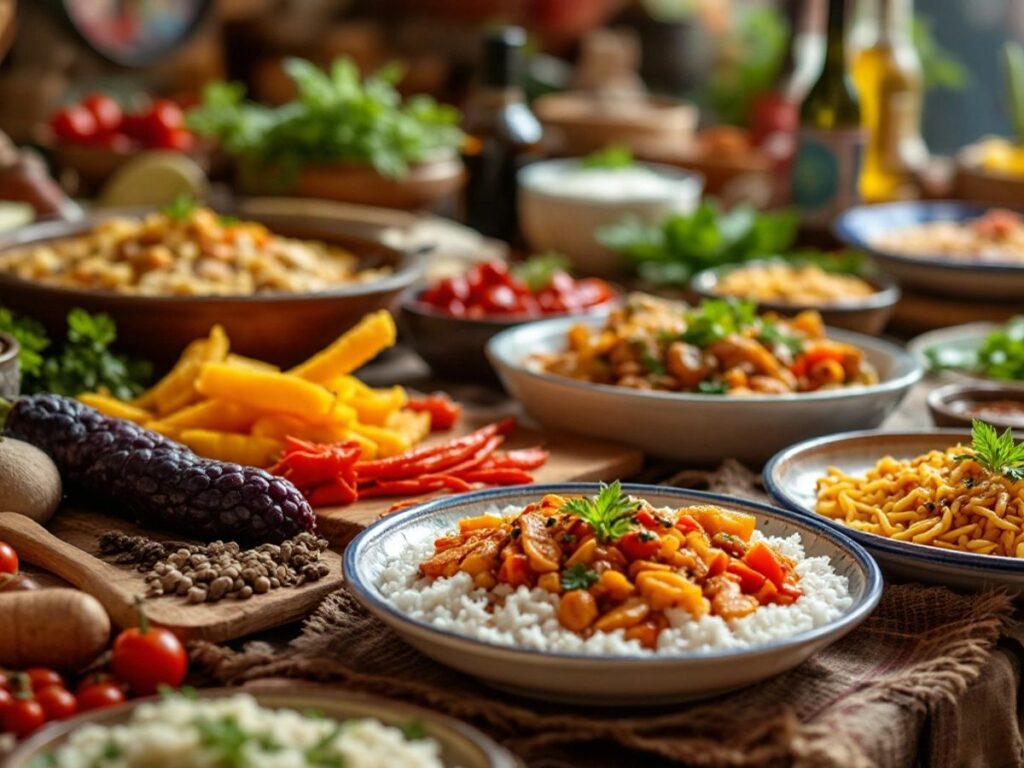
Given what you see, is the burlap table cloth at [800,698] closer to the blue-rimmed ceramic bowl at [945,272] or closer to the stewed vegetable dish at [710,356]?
the stewed vegetable dish at [710,356]

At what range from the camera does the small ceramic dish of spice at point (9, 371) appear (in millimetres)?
2523

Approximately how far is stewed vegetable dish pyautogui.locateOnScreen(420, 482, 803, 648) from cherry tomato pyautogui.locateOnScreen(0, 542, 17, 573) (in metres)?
0.63

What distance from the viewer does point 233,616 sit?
1.98 metres

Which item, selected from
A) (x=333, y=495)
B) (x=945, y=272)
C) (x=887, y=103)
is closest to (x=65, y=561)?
(x=333, y=495)

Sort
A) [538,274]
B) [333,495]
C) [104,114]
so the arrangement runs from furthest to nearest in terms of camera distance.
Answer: [104,114], [538,274], [333,495]

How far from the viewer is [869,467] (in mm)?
2641

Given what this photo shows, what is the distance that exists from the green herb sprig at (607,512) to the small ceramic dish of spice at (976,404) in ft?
4.03

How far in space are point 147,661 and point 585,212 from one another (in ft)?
9.46

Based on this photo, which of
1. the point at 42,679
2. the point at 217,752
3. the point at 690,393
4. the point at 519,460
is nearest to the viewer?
the point at 217,752

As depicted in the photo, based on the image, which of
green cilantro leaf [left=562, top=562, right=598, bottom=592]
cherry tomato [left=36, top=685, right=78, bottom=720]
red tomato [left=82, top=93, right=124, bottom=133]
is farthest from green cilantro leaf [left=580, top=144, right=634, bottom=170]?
cherry tomato [left=36, top=685, right=78, bottom=720]

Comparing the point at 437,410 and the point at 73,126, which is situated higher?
the point at 73,126

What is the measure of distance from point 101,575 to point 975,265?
9.30 ft

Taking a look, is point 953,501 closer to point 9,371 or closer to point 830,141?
point 9,371

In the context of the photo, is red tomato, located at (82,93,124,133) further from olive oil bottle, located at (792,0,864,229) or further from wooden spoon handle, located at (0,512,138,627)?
wooden spoon handle, located at (0,512,138,627)
